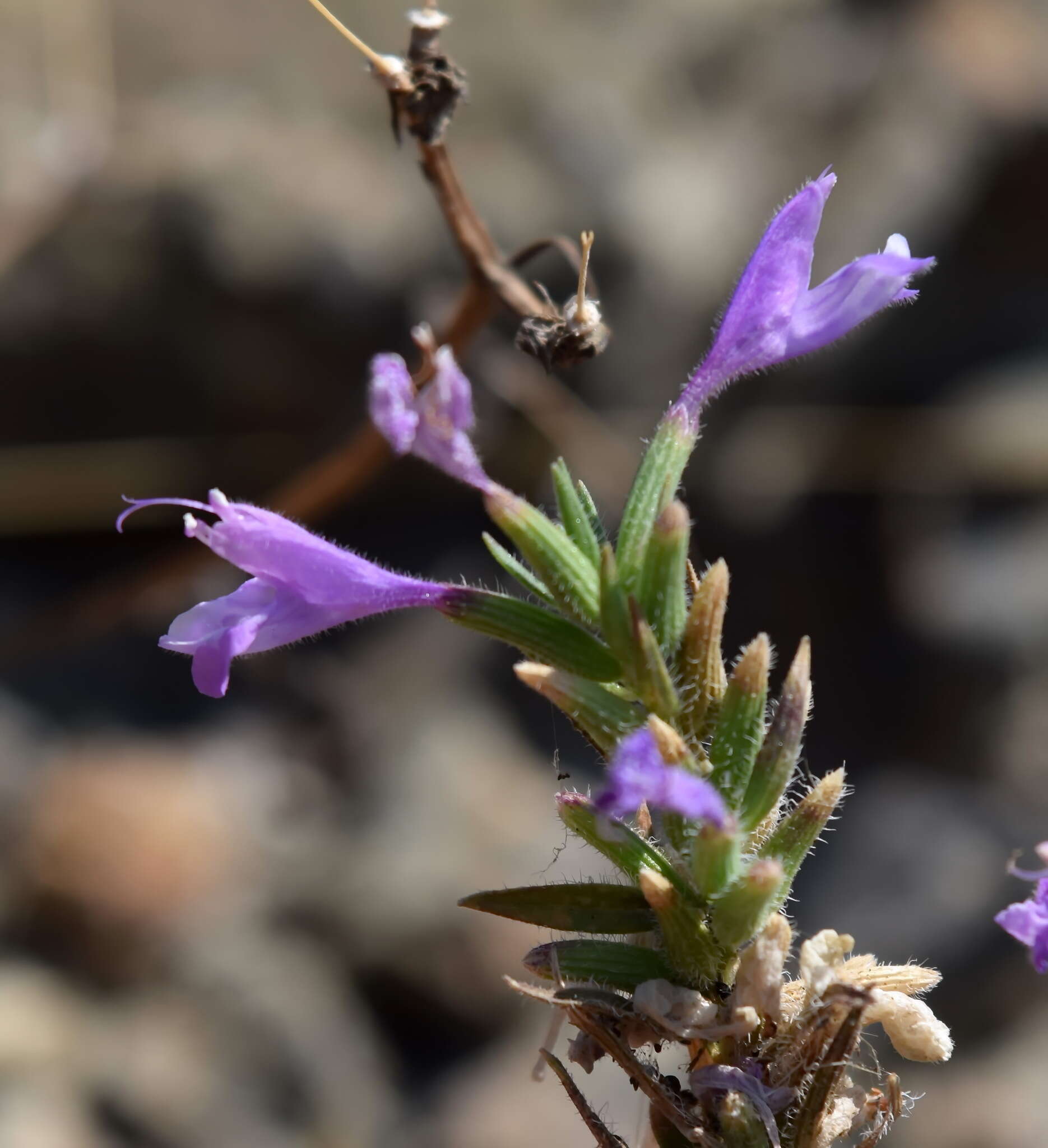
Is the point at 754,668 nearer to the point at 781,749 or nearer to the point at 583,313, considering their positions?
the point at 781,749

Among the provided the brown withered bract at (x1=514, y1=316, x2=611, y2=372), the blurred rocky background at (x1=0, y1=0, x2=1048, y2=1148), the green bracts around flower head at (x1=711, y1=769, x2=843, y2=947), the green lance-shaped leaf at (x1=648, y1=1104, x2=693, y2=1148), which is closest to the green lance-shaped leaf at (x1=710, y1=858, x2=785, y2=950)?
the green bracts around flower head at (x1=711, y1=769, x2=843, y2=947)

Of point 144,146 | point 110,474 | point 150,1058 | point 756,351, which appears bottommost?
point 150,1058

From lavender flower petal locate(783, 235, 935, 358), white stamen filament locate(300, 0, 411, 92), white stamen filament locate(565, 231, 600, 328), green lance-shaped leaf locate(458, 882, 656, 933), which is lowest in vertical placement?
green lance-shaped leaf locate(458, 882, 656, 933)

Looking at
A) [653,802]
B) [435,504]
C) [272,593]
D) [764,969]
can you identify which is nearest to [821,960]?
[764,969]

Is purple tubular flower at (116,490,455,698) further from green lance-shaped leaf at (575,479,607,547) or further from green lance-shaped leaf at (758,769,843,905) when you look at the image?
green lance-shaped leaf at (758,769,843,905)

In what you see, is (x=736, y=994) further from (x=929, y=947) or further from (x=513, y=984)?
(x=929, y=947)

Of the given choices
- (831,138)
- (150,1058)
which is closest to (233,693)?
(150,1058)
